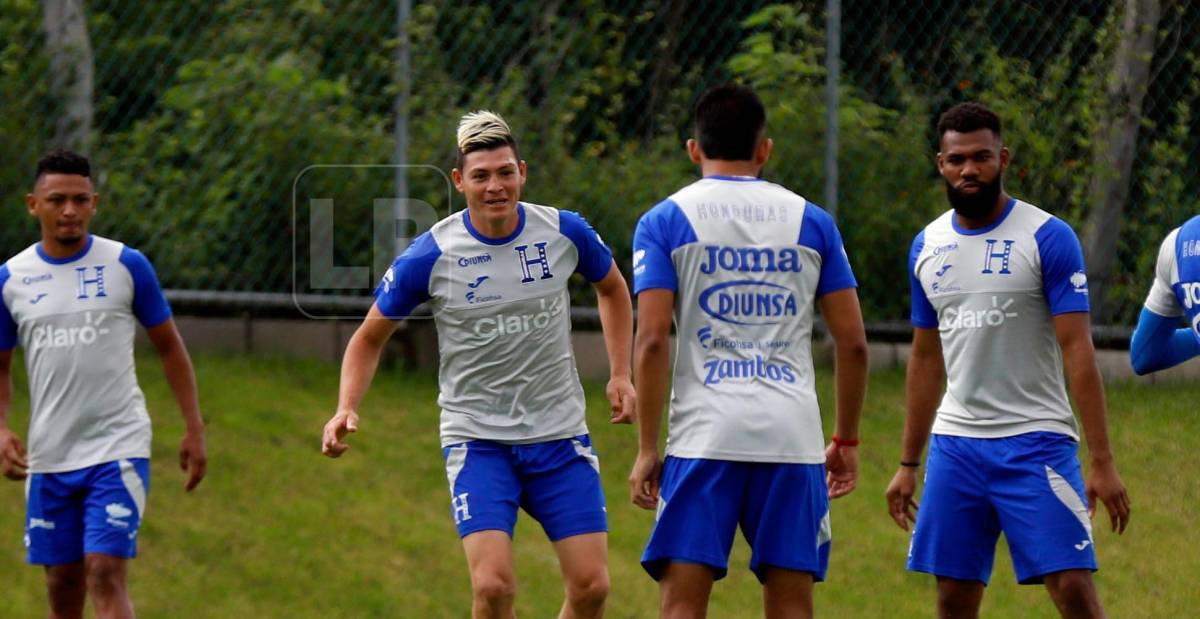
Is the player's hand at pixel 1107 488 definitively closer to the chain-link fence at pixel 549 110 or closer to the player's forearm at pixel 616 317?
the player's forearm at pixel 616 317

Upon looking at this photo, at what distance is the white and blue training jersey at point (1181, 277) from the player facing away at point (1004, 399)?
24 cm

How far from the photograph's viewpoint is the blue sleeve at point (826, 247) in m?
5.15

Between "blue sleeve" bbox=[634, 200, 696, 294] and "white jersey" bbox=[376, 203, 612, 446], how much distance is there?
98 cm

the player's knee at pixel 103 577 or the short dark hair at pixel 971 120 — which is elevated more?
the short dark hair at pixel 971 120

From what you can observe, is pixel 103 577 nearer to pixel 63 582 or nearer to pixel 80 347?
pixel 63 582

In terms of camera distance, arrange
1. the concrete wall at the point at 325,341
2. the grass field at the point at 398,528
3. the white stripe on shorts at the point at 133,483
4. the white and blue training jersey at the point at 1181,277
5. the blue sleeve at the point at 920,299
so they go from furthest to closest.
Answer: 1. the concrete wall at the point at 325,341
2. the grass field at the point at 398,528
3. the white stripe on shorts at the point at 133,483
4. the blue sleeve at the point at 920,299
5. the white and blue training jersey at the point at 1181,277

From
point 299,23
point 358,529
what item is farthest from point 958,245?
point 299,23

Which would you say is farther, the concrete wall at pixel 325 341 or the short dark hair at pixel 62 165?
the concrete wall at pixel 325 341

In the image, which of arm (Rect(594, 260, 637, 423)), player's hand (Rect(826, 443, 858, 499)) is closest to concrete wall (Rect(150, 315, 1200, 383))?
arm (Rect(594, 260, 637, 423))

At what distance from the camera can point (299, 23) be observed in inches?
384

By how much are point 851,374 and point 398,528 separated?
3404mm

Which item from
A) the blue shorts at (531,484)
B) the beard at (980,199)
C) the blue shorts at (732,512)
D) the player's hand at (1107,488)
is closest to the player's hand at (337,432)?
the blue shorts at (531,484)

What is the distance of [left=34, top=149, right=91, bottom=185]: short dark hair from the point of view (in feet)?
21.7

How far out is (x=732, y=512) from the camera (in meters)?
5.12
